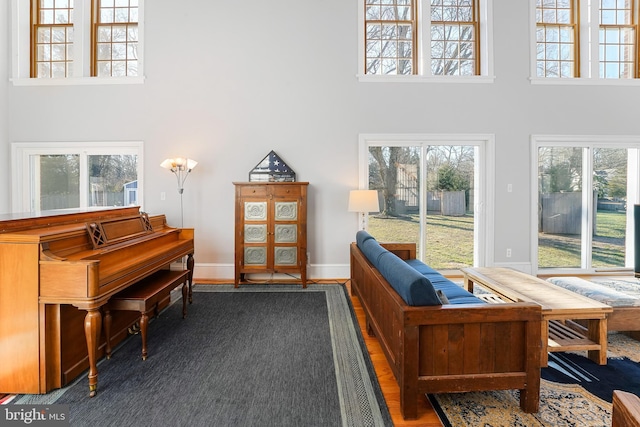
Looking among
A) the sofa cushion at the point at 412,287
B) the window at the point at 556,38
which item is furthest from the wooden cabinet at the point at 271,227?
the window at the point at 556,38

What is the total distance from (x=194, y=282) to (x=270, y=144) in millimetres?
2284

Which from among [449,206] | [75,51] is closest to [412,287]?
[449,206]

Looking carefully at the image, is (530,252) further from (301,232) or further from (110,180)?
(110,180)

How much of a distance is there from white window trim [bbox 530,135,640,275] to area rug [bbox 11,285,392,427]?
3.36 metres

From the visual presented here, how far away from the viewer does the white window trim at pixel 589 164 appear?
459 cm

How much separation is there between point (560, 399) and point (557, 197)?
382 centimetres

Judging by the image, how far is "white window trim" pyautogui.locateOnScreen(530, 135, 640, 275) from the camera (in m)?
4.59

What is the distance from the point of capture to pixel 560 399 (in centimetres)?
188

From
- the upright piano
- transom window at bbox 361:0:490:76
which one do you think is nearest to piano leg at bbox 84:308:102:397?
the upright piano

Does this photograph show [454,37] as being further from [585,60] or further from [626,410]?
[626,410]

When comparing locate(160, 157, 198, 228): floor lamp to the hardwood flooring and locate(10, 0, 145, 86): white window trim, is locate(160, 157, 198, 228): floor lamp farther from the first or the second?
the hardwood flooring

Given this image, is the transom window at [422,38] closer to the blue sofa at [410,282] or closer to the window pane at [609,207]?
the window pane at [609,207]


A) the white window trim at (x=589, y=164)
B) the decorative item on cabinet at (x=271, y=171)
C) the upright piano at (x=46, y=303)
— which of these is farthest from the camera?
the white window trim at (x=589, y=164)

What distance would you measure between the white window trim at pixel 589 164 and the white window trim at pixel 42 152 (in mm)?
5898
